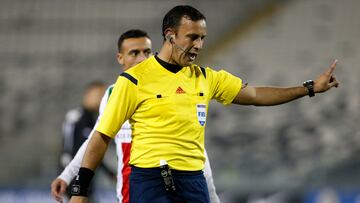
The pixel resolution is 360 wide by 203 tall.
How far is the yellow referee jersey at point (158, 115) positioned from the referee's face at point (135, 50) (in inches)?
55.7

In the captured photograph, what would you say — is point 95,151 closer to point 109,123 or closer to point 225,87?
point 109,123

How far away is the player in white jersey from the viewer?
16.2 feet

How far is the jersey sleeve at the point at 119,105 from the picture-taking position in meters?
4.12

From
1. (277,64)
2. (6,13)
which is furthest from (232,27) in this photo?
(6,13)

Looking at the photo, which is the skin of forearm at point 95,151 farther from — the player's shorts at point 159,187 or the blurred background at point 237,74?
the blurred background at point 237,74

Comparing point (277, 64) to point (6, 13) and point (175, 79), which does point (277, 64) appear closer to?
point (6, 13)

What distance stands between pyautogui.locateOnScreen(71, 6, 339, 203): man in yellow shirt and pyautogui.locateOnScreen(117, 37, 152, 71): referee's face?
137 cm

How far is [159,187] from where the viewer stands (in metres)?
4.16

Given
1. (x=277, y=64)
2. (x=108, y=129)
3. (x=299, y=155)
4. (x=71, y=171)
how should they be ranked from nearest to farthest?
(x=108, y=129)
(x=71, y=171)
(x=299, y=155)
(x=277, y=64)

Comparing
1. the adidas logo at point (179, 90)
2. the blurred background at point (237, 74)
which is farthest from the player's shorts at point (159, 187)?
the blurred background at point (237, 74)

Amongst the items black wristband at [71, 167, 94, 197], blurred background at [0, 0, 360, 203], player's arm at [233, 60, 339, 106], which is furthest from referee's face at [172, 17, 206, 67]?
blurred background at [0, 0, 360, 203]

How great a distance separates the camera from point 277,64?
1105cm

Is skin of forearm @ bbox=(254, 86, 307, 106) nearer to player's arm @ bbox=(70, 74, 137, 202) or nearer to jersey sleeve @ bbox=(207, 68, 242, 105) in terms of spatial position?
jersey sleeve @ bbox=(207, 68, 242, 105)

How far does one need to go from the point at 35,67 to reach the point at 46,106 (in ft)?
2.33
